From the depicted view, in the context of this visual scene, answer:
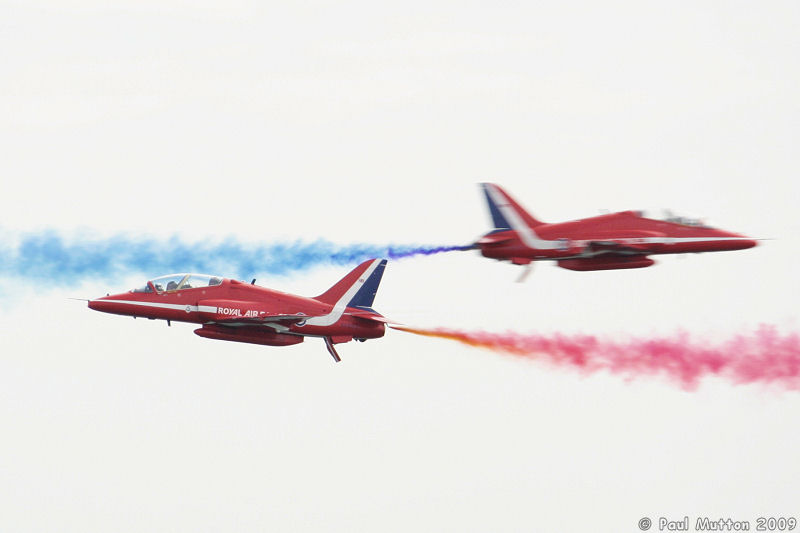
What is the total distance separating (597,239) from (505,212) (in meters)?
3.62

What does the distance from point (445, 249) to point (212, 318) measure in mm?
9550

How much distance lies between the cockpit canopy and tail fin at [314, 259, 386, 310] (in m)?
3.95

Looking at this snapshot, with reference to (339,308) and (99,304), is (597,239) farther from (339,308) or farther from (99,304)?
(99,304)

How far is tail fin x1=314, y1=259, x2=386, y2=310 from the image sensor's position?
55.1 metres

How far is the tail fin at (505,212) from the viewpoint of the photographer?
55.6 meters

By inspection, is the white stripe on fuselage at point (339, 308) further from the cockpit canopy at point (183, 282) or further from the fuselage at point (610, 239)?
the fuselage at point (610, 239)

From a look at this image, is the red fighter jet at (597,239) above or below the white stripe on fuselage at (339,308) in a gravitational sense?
above

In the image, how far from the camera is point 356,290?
5525cm

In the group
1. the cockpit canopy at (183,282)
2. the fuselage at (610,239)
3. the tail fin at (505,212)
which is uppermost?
the tail fin at (505,212)

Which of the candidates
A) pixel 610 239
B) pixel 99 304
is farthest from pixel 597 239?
pixel 99 304

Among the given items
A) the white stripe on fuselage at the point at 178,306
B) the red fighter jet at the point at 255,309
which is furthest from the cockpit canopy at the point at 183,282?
the white stripe on fuselage at the point at 178,306

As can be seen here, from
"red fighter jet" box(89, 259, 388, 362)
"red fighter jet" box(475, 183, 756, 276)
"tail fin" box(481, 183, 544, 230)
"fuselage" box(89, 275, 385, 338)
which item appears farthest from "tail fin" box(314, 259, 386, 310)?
"tail fin" box(481, 183, 544, 230)

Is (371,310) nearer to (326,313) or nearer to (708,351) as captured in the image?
(326,313)

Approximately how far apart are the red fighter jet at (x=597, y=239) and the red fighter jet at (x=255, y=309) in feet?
16.8
